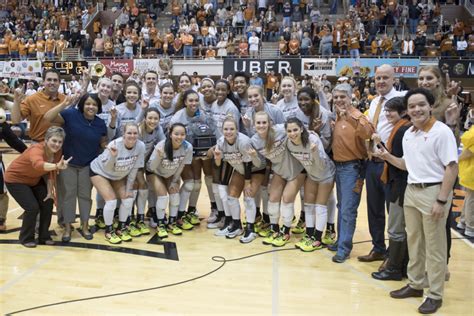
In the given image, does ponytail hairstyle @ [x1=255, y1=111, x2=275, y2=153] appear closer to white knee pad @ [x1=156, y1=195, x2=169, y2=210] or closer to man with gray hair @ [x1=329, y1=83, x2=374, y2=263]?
man with gray hair @ [x1=329, y1=83, x2=374, y2=263]

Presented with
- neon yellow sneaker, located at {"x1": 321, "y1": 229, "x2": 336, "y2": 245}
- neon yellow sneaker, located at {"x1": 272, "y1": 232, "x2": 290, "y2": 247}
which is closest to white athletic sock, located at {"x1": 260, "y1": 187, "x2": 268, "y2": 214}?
neon yellow sneaker, located at {"x1": 272, "y1": 232, "x2": 290, "y2": 247}

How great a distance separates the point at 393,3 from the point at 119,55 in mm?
10812

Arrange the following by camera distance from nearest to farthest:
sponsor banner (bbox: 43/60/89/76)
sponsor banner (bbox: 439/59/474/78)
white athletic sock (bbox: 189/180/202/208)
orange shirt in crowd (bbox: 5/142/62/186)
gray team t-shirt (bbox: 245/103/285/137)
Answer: orange shirt in crowd (bbox: 5/142/62/186) → gray team t-shirt (bbox: 245/103/285/137) → white athletic sock (bbox: 189/180/202/208) → sponsor banner (bbox: 439/59/474/78) → sponsor banner (bbox: 43/60/89/76)

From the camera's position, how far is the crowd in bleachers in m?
15.7

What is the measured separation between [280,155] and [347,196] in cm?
84

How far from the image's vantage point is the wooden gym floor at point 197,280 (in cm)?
330

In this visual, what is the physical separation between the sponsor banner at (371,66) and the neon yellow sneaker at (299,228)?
10453 mm

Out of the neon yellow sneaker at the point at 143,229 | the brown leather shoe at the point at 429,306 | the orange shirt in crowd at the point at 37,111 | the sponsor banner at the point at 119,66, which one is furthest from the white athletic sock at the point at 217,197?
the sponsor banner at the point at 119,66

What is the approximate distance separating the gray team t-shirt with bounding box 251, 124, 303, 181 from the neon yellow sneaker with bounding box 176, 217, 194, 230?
1.28 m

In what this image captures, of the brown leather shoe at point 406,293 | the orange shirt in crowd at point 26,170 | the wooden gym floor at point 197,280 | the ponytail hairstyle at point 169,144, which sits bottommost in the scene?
the wooden gym floor at point 197,280

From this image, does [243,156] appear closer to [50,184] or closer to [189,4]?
[50,184]

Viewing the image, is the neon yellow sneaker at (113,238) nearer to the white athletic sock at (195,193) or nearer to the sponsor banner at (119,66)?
the white athletic sock at (195,193)

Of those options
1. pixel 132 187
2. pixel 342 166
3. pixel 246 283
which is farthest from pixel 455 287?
pixel 132 187

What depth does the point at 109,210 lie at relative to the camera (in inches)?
189
